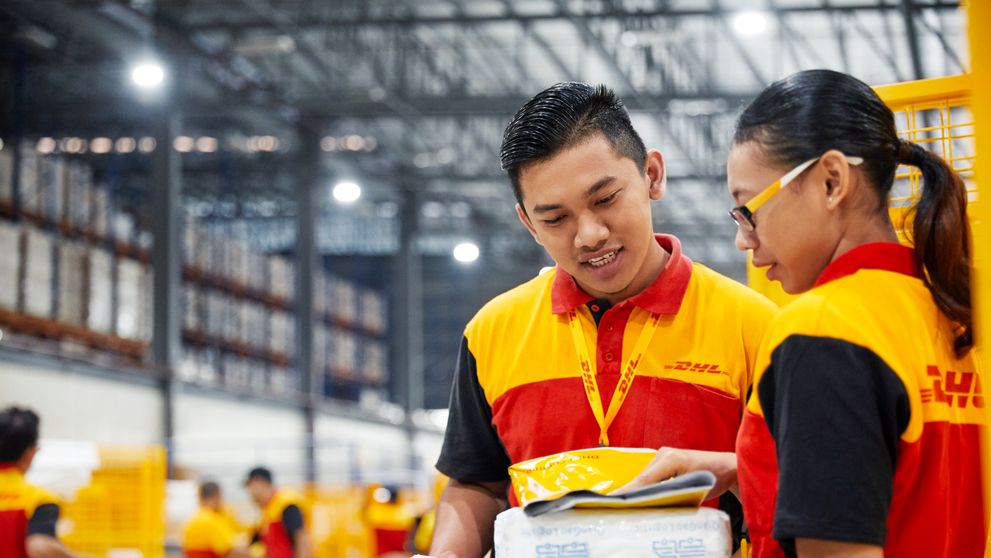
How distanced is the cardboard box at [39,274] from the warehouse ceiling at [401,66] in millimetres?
1905

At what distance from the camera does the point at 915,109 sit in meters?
2.67

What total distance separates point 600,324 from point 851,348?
0.86m

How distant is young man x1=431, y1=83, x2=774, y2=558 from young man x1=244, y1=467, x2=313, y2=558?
23.1ft

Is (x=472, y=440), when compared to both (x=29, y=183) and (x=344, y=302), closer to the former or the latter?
(x=29, y=183)

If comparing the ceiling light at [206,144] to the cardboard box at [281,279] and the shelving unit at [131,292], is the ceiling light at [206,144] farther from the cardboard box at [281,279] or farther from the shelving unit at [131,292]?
the cardboard box at [281,279]

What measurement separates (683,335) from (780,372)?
0.71 meters

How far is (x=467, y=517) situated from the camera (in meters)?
2.50

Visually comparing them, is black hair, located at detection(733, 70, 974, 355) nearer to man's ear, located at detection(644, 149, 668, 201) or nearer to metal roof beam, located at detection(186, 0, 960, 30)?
man's ear, located at detection(644, 149, 668, 201)

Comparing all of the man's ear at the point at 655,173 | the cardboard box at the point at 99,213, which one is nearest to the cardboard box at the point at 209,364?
the cardboard box at the point at 99,213

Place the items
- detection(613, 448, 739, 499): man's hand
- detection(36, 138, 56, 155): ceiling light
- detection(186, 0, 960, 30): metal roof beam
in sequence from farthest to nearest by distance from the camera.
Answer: detection(36, 138, 56, 155): ceiling light < detection(186, 0, 960, 30): metal roof beam < detection(613, 448, 739, 499): man's hand

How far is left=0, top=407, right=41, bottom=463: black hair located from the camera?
5852 mm

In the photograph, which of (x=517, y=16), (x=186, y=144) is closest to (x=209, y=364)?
(x=186, y=144)

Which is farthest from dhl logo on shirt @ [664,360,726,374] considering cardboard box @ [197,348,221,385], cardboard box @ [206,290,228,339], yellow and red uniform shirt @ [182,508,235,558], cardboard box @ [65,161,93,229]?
cardboard box @ [197,348,221,385]

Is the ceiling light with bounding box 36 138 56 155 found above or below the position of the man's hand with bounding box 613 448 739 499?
above
